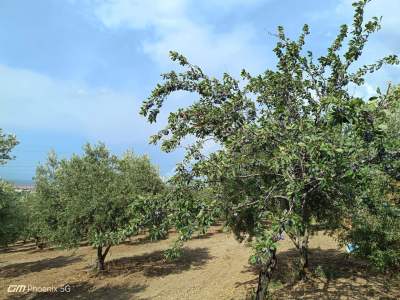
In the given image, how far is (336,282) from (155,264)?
41.8ft

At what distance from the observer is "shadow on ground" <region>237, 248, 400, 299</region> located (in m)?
13.1

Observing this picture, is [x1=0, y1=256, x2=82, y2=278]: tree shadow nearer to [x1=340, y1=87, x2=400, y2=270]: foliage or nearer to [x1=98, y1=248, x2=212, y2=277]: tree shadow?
[x1=98, y1=248, x2=212, y2=277]: tree shadow

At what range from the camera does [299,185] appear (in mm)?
5930

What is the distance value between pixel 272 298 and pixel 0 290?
1566cm

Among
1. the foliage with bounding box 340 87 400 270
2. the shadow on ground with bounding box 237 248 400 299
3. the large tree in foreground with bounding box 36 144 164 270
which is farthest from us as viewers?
the large tree in foreground with bounding box 36 144 164 270

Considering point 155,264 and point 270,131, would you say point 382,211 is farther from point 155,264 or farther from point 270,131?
point 155,264

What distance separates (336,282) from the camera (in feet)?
47.6

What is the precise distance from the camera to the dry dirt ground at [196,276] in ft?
46.4

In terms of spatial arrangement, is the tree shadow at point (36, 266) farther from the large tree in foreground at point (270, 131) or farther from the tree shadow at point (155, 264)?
the large tree in foreground at point (270, 131)

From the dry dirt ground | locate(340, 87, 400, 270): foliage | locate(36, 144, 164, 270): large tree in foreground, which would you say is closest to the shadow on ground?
the dry dirt ground

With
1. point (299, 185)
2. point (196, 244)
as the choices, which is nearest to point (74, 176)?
point (196, 244)

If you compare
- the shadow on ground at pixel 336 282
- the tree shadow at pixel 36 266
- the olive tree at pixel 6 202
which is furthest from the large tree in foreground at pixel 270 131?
the tree shadow at pixel 36 266

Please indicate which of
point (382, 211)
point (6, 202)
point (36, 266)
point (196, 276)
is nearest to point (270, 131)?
point (382, 211)

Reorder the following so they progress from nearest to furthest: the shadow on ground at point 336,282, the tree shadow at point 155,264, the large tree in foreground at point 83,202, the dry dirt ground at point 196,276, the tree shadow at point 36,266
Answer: the shadow on ground at point 336,282 → the dry dirt ground at point 196,276 → the large tree in foreground at point 83,202 → the tree shadow at point 155,264 → the tree shadow at point 36,266
